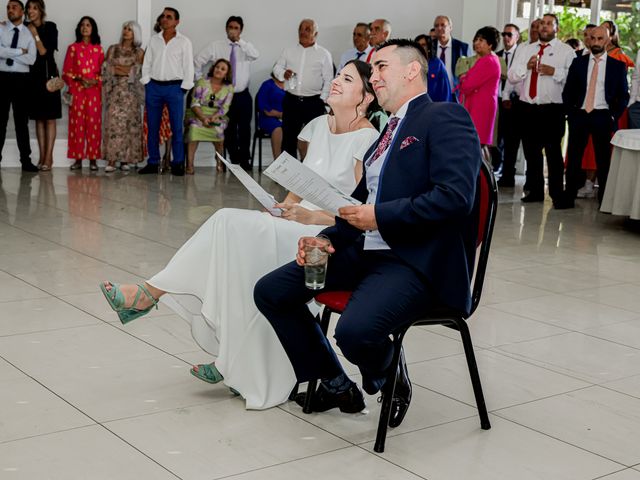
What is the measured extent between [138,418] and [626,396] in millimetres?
1587

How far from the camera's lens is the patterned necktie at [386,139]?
2780mm

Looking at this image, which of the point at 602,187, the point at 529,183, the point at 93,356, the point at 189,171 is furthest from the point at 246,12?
the point at 93,356

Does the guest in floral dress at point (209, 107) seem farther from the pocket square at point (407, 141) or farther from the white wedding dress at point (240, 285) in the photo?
the pocket square at point (407, 141)

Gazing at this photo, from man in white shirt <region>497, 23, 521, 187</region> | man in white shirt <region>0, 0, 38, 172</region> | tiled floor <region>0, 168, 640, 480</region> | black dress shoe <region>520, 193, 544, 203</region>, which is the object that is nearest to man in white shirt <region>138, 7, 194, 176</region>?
man in white shirt <region>0, 0, 38, 172</region>

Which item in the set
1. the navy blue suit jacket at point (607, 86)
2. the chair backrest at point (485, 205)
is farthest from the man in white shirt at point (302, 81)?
the chair backrest at point (485, 205)

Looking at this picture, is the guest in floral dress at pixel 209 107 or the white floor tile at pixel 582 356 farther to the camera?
the guest in floral dress at pixel 209 107

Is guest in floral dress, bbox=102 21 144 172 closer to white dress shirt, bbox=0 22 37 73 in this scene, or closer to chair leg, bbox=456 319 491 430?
white dress shirt, bbox=0 22 37 73

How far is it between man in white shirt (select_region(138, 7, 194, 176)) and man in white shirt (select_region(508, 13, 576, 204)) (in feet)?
11.2

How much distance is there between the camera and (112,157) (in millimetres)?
10000

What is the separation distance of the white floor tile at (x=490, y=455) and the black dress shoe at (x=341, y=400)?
23cm

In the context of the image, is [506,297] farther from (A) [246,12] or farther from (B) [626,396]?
(A) [246,12]

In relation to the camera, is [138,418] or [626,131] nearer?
[138,418]

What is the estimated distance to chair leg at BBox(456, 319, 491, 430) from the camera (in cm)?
274

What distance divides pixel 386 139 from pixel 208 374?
37.3 inches
